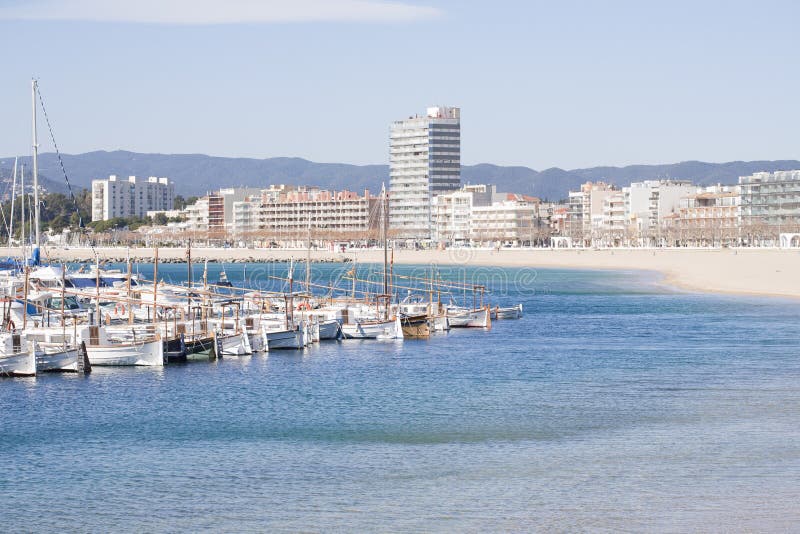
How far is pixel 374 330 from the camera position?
1977 inches

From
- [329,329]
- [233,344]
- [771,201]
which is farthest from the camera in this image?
[771,201]

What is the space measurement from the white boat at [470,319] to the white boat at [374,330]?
6.60 m

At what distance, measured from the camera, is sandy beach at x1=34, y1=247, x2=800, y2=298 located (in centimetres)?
9145

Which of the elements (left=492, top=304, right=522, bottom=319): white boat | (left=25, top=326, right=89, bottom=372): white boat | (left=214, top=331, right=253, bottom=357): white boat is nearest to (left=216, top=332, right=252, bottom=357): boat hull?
(left=214, top=331, right=253, bottom=357): white boat

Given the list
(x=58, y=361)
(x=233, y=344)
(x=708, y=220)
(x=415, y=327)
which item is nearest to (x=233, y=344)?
(x=233, y=344)

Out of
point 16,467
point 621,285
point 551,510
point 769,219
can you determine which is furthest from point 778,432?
point 769,219

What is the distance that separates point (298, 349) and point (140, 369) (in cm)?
830

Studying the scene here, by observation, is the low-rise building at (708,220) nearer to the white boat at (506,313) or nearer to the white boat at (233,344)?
the white boat at (506,313)

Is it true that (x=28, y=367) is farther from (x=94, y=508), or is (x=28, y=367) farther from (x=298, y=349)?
(x=94, y=508)

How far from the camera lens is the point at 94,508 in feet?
69.6

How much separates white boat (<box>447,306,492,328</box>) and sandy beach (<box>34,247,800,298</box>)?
26947 millimetres

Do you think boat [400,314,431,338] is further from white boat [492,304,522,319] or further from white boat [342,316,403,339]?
white boat [492,304,522,319]

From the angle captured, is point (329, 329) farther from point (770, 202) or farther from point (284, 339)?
point (770, 202)

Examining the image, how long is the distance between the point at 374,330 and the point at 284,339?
17.7ft
